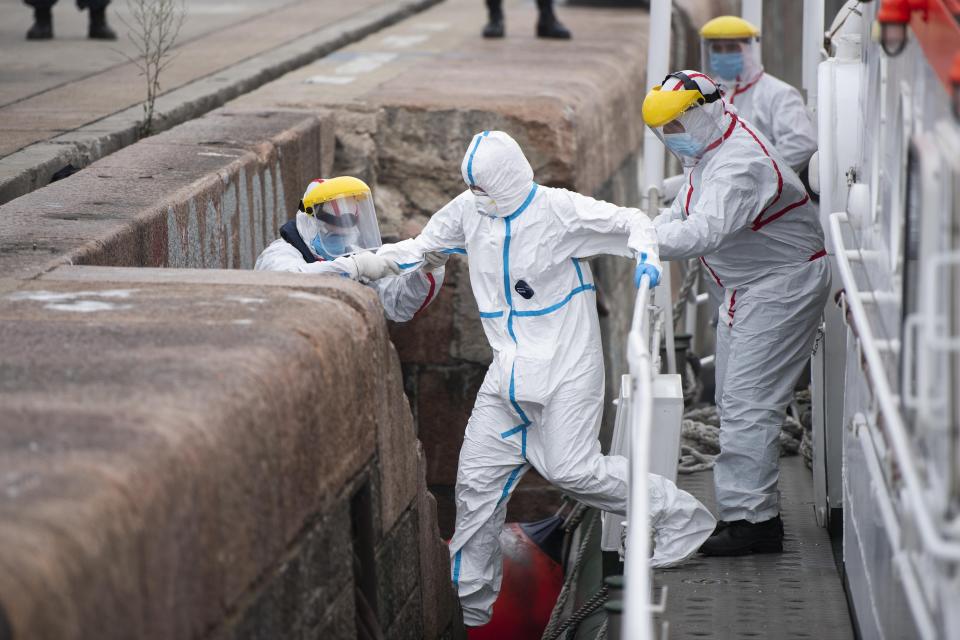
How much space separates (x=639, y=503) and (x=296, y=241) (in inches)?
106

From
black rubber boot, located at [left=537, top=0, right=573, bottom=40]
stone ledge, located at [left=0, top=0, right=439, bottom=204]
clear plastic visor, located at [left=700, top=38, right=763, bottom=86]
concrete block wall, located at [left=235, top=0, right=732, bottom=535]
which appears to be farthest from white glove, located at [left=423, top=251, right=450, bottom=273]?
black rubber boot, located at [left=537, top=0, right=573, bottom=40]

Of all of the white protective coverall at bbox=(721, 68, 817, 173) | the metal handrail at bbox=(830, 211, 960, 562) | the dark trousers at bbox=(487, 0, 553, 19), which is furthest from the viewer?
the dark trousers at bbox=(487, 0, 553, 19)

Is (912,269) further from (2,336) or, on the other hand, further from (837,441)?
(837,441)

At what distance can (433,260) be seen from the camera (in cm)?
533

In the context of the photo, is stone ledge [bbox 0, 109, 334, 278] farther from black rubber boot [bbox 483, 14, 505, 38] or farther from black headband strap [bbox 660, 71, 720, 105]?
black rubber boot [bbox 483, 14, 505, 38]

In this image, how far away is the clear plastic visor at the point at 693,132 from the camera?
205 inches

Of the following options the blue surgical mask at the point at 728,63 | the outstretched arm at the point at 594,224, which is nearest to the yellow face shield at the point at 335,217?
the outstretched arm at the point at 594,224

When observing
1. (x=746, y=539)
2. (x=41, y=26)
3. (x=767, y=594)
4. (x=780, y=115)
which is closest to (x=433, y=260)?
(x=746, y=539)

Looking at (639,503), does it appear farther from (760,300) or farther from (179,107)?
(179,107)

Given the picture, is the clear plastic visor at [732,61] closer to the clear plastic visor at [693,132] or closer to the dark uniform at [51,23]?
the clear plastic visor at [693,132]

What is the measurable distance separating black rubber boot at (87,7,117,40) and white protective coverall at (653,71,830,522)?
238 inches

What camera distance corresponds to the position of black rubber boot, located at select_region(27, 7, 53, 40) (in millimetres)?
10180

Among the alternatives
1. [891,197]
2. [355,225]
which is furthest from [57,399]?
[355,225]

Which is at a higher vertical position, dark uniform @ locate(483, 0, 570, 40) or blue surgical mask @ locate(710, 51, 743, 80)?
dark uniform @ locate(483, 0, 570, 40)
